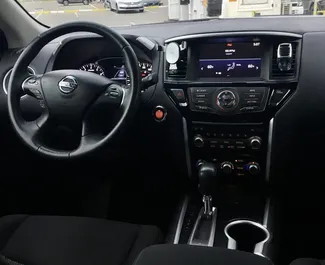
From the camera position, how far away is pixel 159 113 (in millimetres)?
2039

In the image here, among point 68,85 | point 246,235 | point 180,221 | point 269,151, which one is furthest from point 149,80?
point 246,235

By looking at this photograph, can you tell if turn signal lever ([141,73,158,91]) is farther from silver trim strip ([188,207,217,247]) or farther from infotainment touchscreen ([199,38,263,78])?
silver trim strip ([188,207,217,247])

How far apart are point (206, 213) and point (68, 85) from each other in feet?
2.84

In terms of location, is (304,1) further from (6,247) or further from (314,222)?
(6,247)

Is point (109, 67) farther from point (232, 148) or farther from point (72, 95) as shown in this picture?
point (232, 148)

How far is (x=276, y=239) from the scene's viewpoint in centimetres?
209

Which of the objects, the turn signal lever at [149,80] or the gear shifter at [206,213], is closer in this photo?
the turn signal lever at [149,80]

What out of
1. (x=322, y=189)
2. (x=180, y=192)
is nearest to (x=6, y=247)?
(x=180, y=192)

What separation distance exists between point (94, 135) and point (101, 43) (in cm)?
58

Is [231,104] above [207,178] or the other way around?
above

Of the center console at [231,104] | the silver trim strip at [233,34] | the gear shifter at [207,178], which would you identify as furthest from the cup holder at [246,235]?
the silver trim strip at [233,34]

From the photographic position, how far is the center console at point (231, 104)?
1.85 metres

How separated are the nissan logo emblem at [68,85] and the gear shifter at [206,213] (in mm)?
640

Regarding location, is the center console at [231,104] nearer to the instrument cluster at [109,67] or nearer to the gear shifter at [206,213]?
the gear shifter at [206,213]
